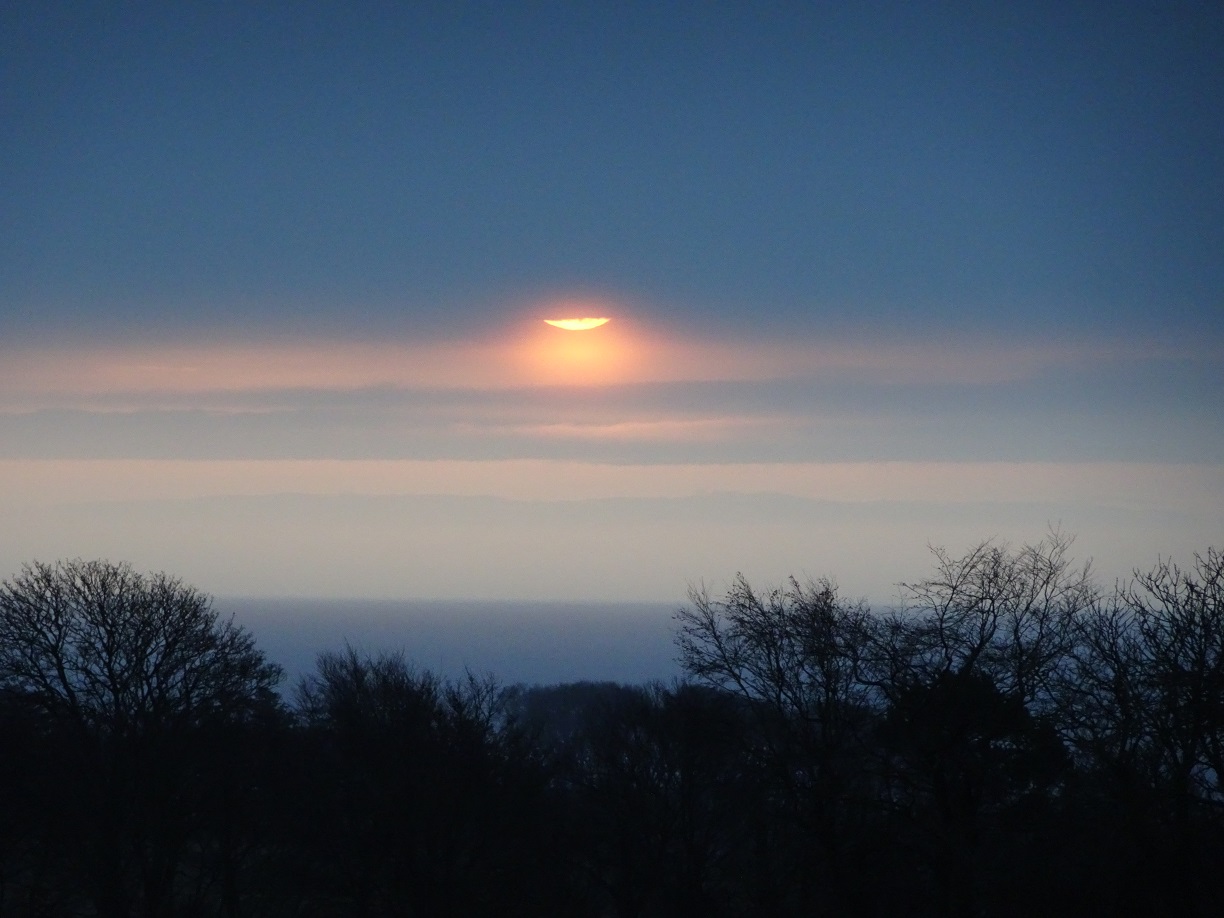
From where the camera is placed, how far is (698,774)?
2852cm

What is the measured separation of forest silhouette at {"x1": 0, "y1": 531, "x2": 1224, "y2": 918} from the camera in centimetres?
1664

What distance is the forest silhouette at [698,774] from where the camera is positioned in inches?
655

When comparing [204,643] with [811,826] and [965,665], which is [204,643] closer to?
[811,826]

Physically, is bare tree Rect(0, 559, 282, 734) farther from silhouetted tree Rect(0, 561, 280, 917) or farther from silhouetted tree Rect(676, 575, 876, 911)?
silhouetted tree Rect(676, 575, 876, 911)

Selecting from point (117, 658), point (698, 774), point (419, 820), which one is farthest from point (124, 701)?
point (698, 774)

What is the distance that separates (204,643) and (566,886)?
9561mm

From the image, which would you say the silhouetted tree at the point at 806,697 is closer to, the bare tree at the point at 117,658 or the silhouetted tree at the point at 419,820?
the silhouetted tree at the point at 419,820

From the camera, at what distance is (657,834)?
2794 cm

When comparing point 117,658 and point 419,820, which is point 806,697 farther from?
point 117,658

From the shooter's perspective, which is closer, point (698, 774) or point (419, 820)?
point (419, 820)

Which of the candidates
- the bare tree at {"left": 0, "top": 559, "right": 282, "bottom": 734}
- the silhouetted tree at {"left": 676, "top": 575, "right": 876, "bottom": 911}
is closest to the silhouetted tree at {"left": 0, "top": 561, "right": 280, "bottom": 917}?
the bare tree at {"left": 0, "top": 559, "right": 282, "bottom": 734}

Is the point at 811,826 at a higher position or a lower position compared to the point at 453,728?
lower

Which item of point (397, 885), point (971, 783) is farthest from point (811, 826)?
point (397, 885)

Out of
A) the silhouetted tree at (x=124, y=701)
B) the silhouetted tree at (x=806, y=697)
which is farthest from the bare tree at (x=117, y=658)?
the silhouetted tree at (x=806, y=697)
